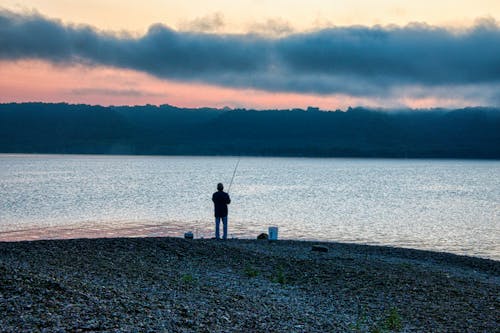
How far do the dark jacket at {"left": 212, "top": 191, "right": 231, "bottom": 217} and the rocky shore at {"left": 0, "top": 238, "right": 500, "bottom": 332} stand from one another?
1.68 metres

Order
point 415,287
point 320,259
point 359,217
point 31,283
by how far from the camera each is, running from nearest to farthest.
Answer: point 31,283 → point 415,287 → point 320,259 → point 359,217

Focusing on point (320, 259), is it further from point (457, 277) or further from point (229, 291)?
point (229, 291)

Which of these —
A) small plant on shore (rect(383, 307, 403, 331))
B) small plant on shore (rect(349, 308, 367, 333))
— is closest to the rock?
small plant on shore (rect(349, 308, 367, 333))

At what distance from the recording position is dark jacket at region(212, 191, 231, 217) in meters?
23.2

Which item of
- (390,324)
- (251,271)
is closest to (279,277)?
(251,271)

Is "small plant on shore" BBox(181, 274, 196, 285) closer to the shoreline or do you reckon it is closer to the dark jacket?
the dark jacket

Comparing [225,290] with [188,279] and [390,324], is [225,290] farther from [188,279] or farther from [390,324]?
[390,324]

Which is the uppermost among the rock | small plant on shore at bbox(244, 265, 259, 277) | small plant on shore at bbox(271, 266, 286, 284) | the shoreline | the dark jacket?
the dark jacket

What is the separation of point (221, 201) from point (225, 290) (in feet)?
29.8

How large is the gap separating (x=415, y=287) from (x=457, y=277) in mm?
3691

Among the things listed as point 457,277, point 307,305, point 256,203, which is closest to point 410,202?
point 256,203

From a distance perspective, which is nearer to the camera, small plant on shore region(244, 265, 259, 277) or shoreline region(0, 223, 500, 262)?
small plant on shore region(244, 265, 259, 277)

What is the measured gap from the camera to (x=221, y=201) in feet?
76.3

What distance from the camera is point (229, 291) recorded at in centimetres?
1425
